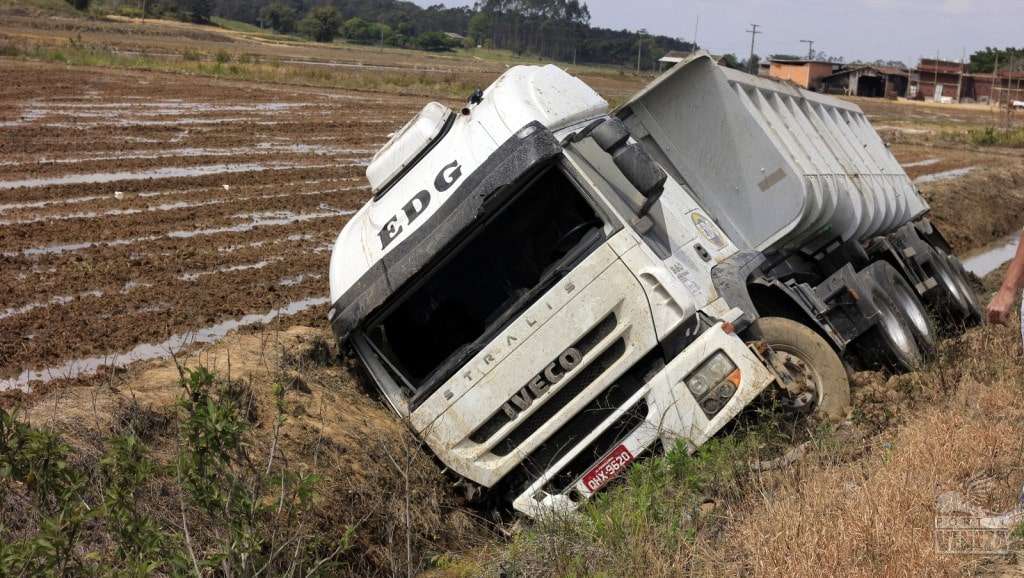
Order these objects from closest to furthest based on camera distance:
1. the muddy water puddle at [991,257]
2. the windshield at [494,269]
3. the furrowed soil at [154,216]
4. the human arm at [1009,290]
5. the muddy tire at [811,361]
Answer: the human arm at [1009,290], the windshield at [494,269], the muddy tire at [811,361], the furrowed soil at [154,216], the muddy water puddle at [991,257]

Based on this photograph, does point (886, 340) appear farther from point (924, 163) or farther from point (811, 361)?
point (924, 163)

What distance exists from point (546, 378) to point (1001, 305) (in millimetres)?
2561

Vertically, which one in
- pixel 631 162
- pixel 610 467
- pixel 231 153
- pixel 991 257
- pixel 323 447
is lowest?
pixel 991 257

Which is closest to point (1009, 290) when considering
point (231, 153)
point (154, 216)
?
point (154, 216)

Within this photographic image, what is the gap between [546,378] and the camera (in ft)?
21.4

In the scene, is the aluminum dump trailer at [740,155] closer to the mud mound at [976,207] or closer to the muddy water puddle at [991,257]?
the muddy water puddle at [991,257]

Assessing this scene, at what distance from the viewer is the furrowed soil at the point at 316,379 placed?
498 centimetres

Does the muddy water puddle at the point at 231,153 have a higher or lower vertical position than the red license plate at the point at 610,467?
lower

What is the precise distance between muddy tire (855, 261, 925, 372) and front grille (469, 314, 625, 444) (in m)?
3.28

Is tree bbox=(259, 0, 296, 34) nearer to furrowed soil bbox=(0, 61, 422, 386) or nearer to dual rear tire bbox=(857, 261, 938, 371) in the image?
furrowed soil bbox=(0, 61, 422, 386)

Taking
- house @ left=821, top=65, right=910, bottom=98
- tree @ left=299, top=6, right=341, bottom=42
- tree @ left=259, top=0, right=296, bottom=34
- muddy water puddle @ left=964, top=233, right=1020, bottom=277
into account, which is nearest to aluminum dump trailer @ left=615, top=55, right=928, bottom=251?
muddy water puddle @ left=964, top=233, right=1020, bottom=277

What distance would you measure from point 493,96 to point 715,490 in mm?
3007

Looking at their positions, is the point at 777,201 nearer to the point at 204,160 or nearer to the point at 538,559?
the point at 538,559

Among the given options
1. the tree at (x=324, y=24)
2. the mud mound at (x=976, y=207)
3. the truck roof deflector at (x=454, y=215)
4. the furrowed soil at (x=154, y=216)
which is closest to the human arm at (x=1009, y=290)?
the truck roof deflector at (x=454, y=215)
